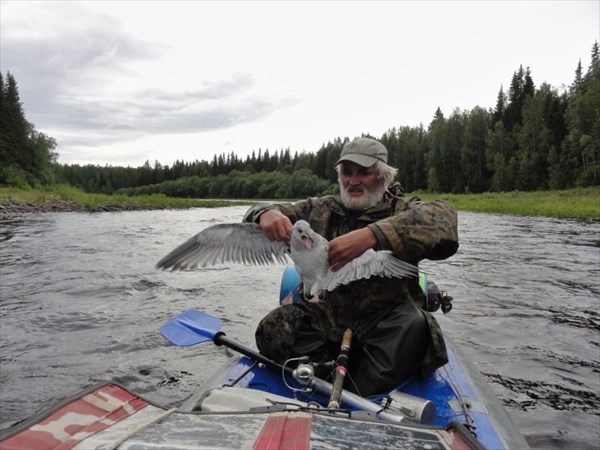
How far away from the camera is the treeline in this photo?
5247 cm

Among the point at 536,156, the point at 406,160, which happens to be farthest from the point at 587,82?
the point at 406,160

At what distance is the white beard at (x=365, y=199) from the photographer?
391cm

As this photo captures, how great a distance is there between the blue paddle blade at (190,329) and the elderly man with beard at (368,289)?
0.74 metres

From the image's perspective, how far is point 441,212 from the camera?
3.36m

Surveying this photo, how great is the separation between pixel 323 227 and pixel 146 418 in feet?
7.69

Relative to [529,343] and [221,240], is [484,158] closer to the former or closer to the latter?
[529,343]

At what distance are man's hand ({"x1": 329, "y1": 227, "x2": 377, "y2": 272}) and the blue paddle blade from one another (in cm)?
187

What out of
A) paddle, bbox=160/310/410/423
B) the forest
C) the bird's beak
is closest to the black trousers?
paddle, bbox=160/310/410/423

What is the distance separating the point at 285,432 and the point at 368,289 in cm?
190

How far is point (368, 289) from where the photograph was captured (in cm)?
370

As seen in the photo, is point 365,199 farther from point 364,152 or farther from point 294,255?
point 294,255

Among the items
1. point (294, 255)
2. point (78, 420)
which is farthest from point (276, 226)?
point (78, 420)

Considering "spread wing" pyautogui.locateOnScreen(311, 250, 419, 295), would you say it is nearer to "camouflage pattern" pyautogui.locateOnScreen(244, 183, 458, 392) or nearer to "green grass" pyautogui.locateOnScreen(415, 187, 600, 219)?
"camouflage pattern" pyautogui.locateOnScreen(244, 183, 458, 392)

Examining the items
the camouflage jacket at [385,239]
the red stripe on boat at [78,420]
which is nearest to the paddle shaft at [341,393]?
the camouflage jacket at [385,239]
